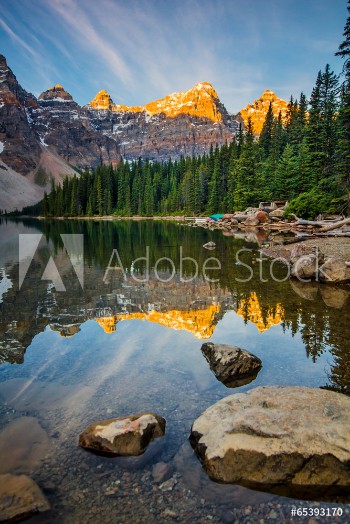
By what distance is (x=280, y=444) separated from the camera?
4.55 meters

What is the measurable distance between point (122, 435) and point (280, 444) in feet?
7.66

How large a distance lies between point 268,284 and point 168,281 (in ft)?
16.0

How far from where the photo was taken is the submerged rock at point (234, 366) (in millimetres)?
7254

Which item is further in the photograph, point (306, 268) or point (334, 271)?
point (306, 268)

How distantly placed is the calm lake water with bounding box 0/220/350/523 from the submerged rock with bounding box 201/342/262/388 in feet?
0.74

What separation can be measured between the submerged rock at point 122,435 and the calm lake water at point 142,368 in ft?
0.46

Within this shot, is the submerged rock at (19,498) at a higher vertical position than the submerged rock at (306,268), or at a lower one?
lower

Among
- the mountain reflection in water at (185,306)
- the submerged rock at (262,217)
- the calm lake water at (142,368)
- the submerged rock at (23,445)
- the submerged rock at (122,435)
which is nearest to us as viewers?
the calm lake water at (142,368)

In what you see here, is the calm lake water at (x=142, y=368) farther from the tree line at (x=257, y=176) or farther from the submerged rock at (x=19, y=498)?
the tree line at (x=257, y=176)

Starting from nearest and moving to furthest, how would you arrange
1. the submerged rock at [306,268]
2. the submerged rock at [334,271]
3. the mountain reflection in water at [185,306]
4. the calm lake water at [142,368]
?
the calm lake water at [142,368] → the mountain reflection in water at [185,306] → the submerged rock at [334,271] → the submerged rock at [306,268]

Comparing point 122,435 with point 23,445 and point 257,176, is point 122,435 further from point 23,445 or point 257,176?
point 257,176

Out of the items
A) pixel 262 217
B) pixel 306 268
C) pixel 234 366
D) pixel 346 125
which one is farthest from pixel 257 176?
pixel 234 366

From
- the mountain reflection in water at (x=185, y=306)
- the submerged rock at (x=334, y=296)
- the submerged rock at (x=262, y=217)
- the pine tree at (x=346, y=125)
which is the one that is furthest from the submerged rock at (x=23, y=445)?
the submerged rock at (x=262, y=217)

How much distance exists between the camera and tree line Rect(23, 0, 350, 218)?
39.1 m
